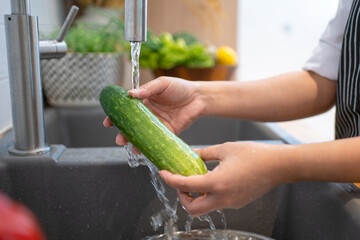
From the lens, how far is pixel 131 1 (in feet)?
1.75

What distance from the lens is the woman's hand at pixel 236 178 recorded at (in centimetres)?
50

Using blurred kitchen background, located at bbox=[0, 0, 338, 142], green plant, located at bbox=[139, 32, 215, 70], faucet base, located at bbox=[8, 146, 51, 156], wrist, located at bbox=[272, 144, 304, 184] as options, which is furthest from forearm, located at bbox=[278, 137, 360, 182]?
blurred kitchen background, located at bbox=[0, 0, 338, 142]

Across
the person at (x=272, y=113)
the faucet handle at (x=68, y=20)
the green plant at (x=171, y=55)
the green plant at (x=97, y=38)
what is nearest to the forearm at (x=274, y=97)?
the person at (x=272, y=113)

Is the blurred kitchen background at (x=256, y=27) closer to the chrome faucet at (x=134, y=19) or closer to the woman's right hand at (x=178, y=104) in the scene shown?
the woman's right hand at (x=178, y=104)

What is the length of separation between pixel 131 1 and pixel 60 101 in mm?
696

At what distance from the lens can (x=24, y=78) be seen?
682 millimetres

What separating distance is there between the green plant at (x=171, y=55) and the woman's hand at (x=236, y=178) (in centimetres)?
99

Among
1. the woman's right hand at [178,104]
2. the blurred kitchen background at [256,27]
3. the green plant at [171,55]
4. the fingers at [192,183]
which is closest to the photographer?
the fingers at [192,183]

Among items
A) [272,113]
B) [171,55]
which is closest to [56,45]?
[272,113]

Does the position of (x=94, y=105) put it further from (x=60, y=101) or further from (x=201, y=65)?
(x=201, y=65)

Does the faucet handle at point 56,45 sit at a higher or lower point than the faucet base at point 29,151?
higher

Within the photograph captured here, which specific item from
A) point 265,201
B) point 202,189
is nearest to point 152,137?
point 202,189

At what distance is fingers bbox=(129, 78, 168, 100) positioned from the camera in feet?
2.16

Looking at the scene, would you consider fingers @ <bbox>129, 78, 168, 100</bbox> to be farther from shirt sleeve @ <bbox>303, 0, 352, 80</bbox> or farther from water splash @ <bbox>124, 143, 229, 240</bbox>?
shirt sleeve @ <bbox>303, 0, 352, 80</bbox>
